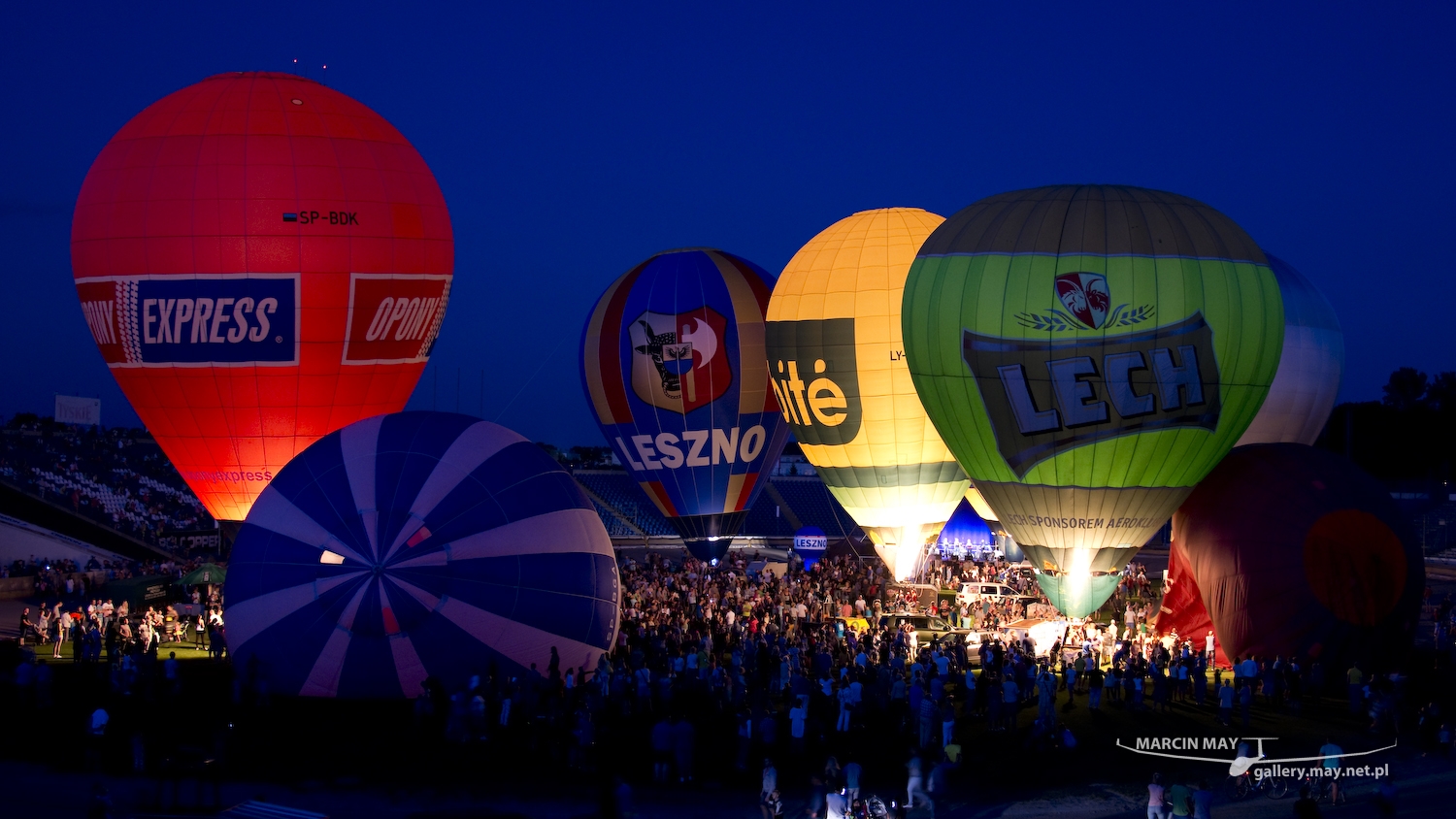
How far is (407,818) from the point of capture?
11078mm

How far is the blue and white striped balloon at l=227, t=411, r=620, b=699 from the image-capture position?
1418 centimetres

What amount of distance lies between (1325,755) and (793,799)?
493cm

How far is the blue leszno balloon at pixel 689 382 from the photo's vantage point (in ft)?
85.8

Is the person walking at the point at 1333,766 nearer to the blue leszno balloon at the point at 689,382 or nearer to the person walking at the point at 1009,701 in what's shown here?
the person walking at the point at 1009,701

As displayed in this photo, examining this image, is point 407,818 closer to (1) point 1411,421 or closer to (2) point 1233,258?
(2) point 1233,258

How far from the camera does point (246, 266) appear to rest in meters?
19.0

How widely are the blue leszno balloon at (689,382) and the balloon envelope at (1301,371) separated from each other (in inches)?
335

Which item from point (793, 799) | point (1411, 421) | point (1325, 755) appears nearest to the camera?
point (793, 799)

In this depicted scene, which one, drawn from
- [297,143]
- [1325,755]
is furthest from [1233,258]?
[297,143]

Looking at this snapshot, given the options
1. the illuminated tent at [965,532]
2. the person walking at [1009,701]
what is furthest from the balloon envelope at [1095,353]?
the illuminated tent at [965,532]

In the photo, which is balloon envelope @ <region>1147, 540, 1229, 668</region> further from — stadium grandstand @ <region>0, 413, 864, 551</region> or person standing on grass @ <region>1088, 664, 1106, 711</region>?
stadium grandstand @ <region>0, 413, 864, 551</region>

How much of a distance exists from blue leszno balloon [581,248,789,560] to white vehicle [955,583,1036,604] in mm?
4517

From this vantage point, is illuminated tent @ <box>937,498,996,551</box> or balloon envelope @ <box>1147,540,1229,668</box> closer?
balloon envelope @ <box>1147,540,1229,668</box>

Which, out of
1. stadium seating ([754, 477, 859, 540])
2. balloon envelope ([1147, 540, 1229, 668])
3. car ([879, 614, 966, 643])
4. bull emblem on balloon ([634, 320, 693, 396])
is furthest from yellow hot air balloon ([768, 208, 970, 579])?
stadium seating ([754, 477, 859, 540])
